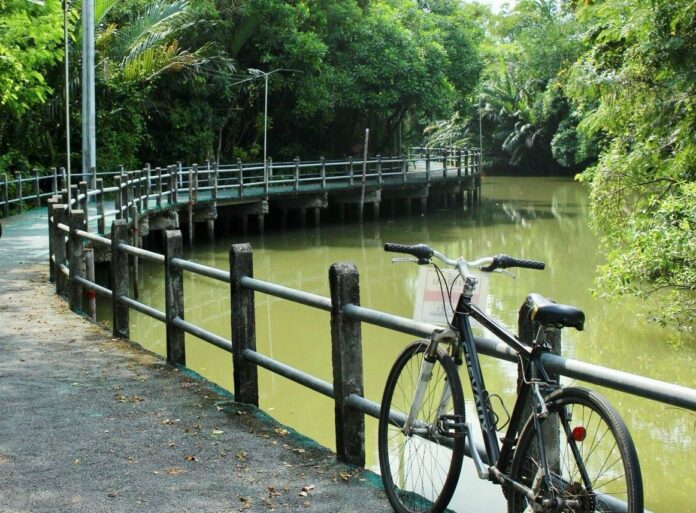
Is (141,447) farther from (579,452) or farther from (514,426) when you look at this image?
(579,452)

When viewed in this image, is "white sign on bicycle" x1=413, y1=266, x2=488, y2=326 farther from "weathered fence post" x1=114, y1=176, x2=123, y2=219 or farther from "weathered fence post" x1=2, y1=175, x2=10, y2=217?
"weathered fence post" x1=2, y1=175, x2=10, y2=217

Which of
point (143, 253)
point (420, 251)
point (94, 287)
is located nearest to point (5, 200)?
point (94, 287)

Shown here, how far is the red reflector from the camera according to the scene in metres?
3.30

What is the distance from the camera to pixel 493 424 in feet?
13.4

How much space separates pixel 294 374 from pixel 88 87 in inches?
610

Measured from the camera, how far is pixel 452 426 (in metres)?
4.23

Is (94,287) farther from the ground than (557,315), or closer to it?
closer to it

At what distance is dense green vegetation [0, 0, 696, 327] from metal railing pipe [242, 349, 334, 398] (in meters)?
8.21

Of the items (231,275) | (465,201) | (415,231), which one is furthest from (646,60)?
(465,201)

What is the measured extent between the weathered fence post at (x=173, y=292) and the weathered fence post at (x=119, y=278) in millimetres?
1467

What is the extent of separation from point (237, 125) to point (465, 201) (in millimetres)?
11130

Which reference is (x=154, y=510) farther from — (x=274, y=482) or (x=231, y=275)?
(x=231, y=275)

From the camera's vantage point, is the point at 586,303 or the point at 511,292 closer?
the point at 586,303

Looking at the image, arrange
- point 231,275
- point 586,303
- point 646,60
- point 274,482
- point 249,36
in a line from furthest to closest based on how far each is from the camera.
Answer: point 249,36
point 586,303
point 646,60
point 231,275
point 274,482
